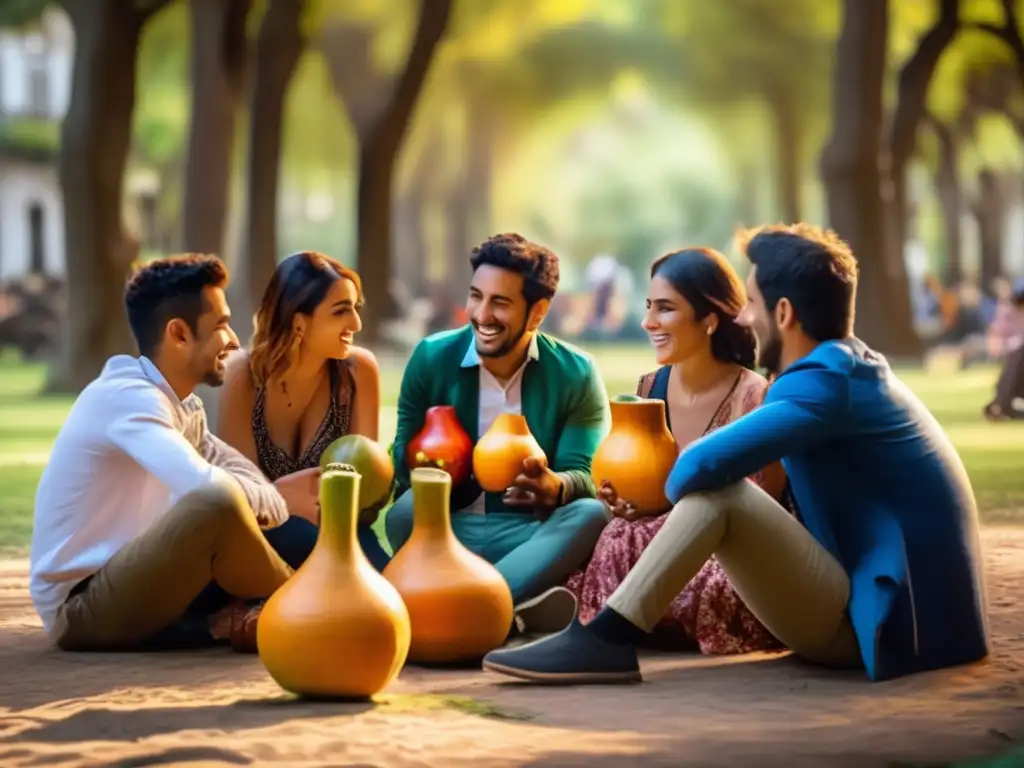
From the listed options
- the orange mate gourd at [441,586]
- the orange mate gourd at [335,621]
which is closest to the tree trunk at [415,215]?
the orange mate gourd at [441,586]

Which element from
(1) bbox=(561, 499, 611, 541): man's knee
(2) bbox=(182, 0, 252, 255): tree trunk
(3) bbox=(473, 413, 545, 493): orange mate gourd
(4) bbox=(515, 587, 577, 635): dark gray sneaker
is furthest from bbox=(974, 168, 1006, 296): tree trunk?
(4) bbox=(515, 587, 577, 635): dark gray sneaker

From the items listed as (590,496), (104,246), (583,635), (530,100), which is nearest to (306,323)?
(590,496)

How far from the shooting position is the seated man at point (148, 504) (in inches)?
253

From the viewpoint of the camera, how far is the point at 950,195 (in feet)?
131

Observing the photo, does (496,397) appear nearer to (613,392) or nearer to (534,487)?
(534,487)

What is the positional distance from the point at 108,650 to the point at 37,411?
42.6 ft

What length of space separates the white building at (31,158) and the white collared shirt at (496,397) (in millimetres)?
41393

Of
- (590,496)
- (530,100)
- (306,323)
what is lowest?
(590,496)

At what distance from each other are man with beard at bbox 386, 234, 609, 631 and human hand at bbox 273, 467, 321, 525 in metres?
0.35

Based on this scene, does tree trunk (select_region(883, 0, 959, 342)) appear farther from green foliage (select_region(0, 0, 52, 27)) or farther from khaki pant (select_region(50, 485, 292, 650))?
khaki pant (select_region(50, 485, 292, 650))

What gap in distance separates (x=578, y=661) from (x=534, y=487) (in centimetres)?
113

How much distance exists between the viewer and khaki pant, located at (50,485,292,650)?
20.8ft

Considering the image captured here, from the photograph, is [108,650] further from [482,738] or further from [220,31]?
[220,31]

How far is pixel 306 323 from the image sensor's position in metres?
7.21
